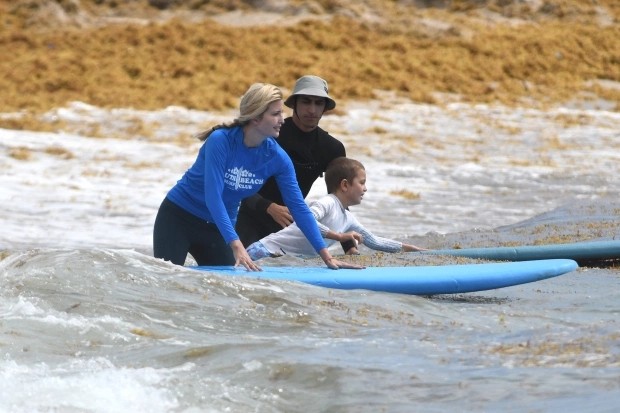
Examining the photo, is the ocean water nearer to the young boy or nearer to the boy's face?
the young boy

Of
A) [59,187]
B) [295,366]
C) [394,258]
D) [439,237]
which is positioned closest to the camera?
[295,366]

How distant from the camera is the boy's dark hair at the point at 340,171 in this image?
7.04 meters

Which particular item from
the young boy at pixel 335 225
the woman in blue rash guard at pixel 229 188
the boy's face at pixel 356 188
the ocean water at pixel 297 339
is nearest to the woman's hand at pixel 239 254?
the woman in blue rash guard at pixel 229 188

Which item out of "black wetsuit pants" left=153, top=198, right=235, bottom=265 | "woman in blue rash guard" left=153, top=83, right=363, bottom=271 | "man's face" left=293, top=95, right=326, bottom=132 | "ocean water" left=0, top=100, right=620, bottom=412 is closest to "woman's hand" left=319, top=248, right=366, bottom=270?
"woman in blue rash guard" left=153, top=83, right=363, bottom=271

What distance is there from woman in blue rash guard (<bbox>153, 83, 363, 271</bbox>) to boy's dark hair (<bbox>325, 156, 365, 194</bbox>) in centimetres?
91

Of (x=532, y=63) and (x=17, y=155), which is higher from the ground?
(x=532, y=63)

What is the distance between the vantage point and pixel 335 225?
23.2 ft

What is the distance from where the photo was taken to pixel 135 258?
6.15 metres

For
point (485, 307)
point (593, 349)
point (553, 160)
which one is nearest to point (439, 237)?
point (485, 307)

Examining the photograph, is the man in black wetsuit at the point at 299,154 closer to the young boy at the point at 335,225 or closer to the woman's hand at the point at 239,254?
the young boy at the point at 335,225

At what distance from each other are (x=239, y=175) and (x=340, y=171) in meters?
1.20

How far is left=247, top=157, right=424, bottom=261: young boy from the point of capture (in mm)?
6863

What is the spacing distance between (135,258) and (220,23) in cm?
1588

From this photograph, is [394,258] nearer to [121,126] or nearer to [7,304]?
[7,304]
